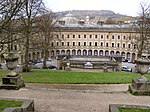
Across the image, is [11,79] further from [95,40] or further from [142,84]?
[95,40]

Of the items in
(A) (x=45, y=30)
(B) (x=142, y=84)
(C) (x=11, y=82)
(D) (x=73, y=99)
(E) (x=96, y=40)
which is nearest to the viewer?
(D) (x=73, y=99)

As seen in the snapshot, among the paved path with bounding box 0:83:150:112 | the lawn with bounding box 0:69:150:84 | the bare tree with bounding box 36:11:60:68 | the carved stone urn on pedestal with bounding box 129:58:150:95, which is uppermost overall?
the bare tree with bounding box 36:11:60:68

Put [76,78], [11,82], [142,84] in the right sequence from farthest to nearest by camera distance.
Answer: [76,78], [11,82], [142,84]

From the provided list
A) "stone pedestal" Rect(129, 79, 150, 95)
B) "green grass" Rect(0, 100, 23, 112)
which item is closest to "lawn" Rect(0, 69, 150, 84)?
"stone pedestal" Rect(129, 79, 150, 95)

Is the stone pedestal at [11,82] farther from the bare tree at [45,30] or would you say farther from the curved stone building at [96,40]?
the curved stone building at [96,40]

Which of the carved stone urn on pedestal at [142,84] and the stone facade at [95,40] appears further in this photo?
the stone facade at [95,40]

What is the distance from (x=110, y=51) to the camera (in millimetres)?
81875

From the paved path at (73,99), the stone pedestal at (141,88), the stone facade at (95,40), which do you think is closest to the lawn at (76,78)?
the paved path at (73,99)

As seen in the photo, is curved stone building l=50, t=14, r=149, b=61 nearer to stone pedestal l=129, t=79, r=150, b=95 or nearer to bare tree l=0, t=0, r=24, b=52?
bare tree l=0, t=0, r=24, b=52

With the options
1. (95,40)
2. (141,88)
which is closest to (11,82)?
(141,88)

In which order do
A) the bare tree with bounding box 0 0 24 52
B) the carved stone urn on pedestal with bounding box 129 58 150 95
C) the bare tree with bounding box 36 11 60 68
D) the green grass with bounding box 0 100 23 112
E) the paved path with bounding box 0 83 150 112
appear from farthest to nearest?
1. the bare tree with bounding box 36 11 60 68
2. the bare tree with bounding box 0 0 24 52
3. the carved stone urn on pedestal with bounding box 129 58 150 95
4. the paved path with bounding box 0 83 150 112
5. the green grass with bounding box 0 100 23 112

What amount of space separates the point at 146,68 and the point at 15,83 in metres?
7.46

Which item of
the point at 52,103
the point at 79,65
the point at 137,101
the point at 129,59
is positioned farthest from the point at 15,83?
the point at 129,59

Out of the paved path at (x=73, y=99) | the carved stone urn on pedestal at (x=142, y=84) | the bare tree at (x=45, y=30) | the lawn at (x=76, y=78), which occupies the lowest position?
the lawn at (x=76, y=78)
